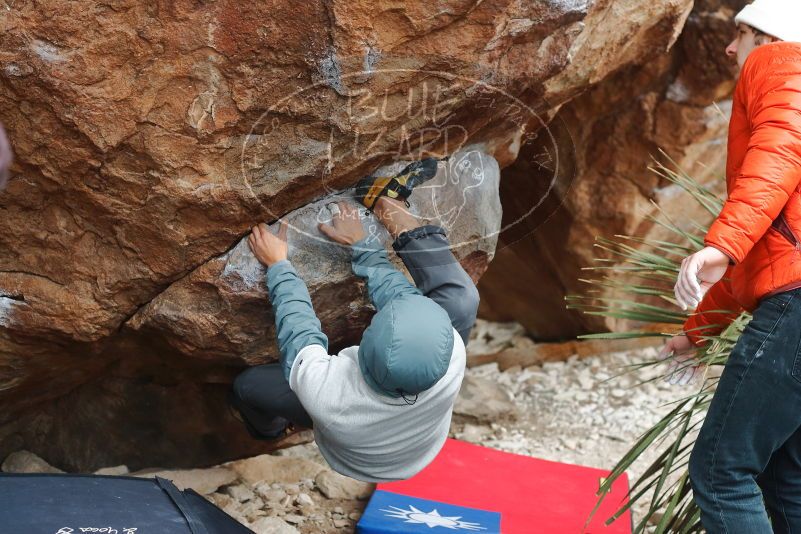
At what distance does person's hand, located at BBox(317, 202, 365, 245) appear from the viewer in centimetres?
243

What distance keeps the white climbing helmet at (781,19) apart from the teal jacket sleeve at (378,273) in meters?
A: 1.01

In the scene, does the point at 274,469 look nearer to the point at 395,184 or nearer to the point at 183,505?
the point at 183,505

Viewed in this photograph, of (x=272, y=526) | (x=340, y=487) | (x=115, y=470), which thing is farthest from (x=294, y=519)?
(x=115, y=470)

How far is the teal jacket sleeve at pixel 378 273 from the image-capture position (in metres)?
2.34

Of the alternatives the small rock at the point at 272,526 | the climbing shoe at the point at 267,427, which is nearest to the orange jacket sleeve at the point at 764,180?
the climbing shoe at the point at 267,427

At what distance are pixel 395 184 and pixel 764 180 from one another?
1.01 metres

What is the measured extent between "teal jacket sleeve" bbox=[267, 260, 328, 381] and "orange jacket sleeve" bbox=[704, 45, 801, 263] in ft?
3.09

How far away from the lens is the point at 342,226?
95.9 inches

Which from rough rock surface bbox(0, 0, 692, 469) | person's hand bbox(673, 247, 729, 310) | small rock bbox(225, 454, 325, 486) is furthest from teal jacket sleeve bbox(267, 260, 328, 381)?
small rock bbox(225, 454, 325, 486)

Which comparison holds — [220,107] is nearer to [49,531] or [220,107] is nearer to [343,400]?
[343,400]

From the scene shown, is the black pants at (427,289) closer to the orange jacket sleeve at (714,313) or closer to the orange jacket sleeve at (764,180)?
the orange jacket sleeve at (714,313)

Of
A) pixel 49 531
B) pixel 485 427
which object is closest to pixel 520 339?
pixel 485 427

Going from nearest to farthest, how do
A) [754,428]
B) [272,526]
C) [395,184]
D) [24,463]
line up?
1. [754,428]
2. [395,184]
3. [272,526]
4. [24,463]

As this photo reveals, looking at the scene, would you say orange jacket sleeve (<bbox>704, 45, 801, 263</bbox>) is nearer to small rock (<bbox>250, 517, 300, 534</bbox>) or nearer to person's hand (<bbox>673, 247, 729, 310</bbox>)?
person's hand (<bbox>673, 247, 729, 310</bbox>)
